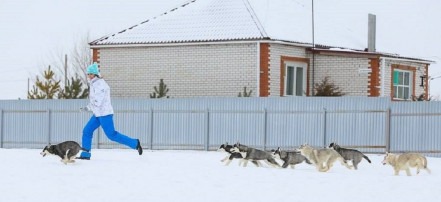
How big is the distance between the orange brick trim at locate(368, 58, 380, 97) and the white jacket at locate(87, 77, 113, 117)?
18728 millimetres

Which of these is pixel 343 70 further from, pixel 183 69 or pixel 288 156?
pixel 288 156

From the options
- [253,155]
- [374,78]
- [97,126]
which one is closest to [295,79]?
[374,78]

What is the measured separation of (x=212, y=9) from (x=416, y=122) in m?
12.7

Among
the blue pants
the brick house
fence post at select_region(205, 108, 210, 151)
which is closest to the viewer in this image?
the blue pants

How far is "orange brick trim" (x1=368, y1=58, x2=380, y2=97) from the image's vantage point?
3350 centimetres

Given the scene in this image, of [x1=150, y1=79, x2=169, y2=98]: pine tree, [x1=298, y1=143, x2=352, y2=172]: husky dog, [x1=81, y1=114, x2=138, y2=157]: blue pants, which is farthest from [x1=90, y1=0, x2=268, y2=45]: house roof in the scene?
[x1=81, y1=114, x2=138, y2=157]: blue pants

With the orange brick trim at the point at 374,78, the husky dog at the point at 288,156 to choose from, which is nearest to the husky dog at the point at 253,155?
the husky dog at the point at 288,156

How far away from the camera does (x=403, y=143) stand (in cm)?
2538

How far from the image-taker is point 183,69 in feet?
111

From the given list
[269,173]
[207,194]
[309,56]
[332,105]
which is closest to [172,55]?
[309,56]

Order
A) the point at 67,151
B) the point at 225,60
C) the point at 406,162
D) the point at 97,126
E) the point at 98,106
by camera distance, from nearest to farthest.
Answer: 1. the point at 406,162
2. the point at 67,151
3. the point at 98,106
4. the point at 97,126
5. the point at 225,60

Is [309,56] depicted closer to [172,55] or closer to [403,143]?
[172,55]

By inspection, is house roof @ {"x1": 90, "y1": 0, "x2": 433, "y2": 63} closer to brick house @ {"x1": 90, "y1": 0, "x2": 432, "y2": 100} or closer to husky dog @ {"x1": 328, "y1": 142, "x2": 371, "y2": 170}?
brick house @ {"x1": 90, "y1": 0, "x2": 432, "y2": 100}

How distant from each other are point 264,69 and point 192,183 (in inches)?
740
